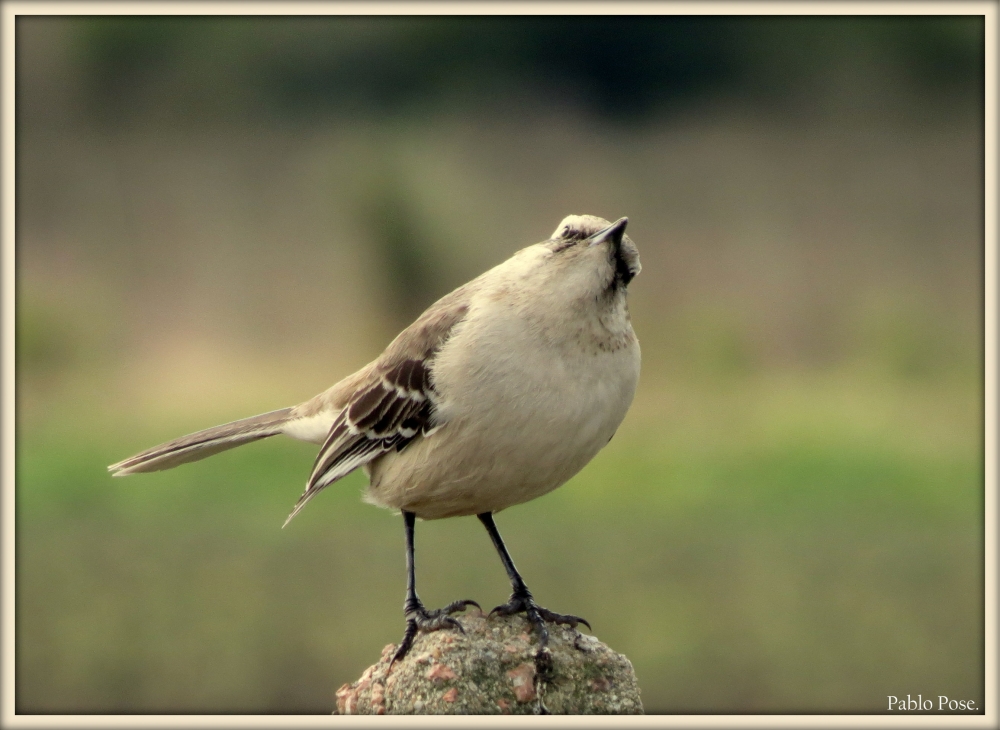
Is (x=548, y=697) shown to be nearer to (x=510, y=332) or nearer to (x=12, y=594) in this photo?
(x=510, y=332)

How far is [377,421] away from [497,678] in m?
1.42

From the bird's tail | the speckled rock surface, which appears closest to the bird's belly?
the speckled rock surface

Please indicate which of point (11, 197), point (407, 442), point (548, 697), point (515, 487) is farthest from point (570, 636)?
point (11, 197)

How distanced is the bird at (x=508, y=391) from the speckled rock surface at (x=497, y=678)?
10 cm

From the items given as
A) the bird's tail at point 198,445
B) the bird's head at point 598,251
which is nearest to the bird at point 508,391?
the bird's head at point 598,251

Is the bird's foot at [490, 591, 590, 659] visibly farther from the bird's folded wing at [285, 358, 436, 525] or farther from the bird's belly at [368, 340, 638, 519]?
the bird's folded wing at [285, 358, 436, 525]

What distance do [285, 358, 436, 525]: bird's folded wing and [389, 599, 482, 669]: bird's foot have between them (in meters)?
0.78

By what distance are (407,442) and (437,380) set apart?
389mm

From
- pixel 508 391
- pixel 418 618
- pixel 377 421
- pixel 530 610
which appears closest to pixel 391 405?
pixel 377 421

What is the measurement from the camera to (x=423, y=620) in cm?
542

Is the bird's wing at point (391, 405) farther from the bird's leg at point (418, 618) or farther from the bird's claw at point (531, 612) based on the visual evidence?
the bird's claw at point (531, 612)

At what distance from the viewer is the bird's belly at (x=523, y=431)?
16.3 ft

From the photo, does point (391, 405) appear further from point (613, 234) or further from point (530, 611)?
point (613, 234)

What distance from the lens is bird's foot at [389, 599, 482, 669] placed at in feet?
17.5
